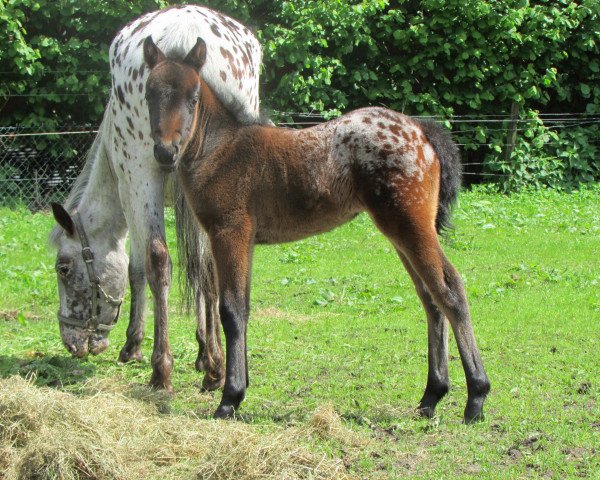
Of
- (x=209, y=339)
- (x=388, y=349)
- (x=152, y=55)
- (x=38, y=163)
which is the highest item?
(x=152, y=55)

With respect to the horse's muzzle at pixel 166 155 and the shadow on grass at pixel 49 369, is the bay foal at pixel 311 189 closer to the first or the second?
the horse's muzzle at pixel 166 155

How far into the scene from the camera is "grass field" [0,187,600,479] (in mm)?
4480

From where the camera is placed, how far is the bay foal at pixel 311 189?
15.6 feet

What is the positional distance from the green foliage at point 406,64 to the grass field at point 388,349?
8.34 ft

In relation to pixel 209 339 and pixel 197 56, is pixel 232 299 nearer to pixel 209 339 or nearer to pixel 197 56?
pixel 209 339

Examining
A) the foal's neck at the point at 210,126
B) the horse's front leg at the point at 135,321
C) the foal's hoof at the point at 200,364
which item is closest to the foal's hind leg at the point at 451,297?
the foal's neck at the point at 210,126

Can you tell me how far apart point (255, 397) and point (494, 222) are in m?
7.53

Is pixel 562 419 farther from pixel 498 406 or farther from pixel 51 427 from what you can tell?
pixel 51 427

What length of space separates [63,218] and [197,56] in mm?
2044

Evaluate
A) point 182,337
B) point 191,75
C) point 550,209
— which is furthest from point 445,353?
point 550,209

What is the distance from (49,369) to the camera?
6.15 meters

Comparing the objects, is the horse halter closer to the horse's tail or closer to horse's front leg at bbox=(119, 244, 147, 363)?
horse's front leg at bbox=(119, 244, 147, 363)

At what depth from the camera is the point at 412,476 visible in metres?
4.09

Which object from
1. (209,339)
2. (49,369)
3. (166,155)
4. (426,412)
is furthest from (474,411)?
(49,369)
